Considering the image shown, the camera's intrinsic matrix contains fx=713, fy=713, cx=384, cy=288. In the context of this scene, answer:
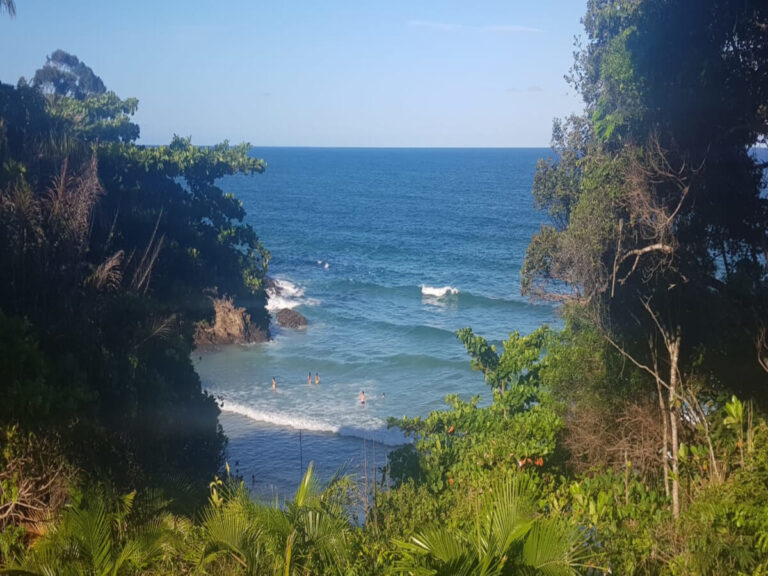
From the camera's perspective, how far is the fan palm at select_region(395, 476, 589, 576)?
4.83 m

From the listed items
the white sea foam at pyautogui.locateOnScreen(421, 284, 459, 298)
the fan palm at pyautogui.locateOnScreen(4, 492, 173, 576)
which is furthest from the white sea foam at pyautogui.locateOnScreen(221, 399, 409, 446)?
the white sea foam at pyautogui.locateOnScreen(421, 284, 459, 298)

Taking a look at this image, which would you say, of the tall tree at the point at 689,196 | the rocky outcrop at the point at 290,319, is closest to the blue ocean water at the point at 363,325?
the rocky outcrop at the point at 290,319

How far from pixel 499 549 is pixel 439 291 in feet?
127

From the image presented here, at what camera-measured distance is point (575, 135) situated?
21.7 meters

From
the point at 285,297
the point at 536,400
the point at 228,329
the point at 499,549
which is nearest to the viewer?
the point at 499,549

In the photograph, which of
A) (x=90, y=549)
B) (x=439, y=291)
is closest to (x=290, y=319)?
(x=439, y=291)

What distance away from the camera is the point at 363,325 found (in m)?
36.5

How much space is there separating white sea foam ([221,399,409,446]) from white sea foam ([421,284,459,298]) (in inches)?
802

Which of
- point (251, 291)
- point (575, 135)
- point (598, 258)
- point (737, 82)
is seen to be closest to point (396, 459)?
point (598, 258)

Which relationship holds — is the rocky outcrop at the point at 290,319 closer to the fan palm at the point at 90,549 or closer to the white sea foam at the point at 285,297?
the white sea foam at the point at 285,297

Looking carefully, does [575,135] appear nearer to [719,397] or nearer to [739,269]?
[739,269]

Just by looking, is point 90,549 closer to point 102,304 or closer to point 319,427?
point 102,304

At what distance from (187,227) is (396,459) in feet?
45.3

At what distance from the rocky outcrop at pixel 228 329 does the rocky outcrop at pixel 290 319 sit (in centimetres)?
334
